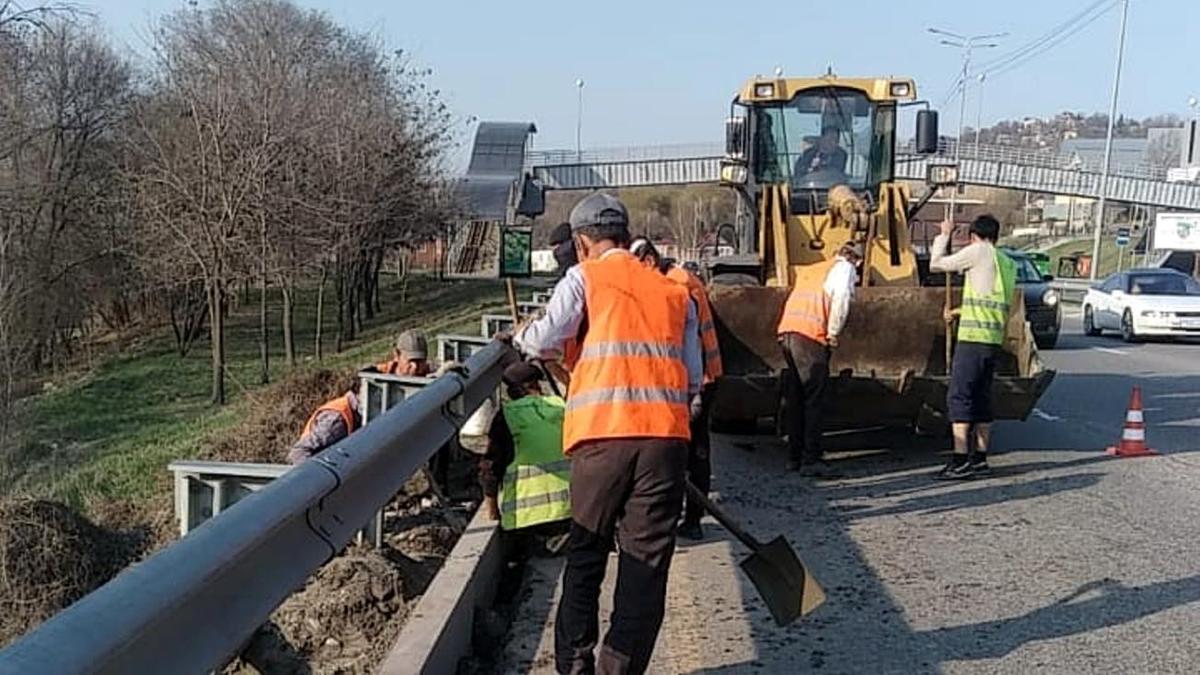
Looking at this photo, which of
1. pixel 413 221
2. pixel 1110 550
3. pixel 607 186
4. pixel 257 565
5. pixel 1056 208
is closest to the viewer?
pixel 257 565

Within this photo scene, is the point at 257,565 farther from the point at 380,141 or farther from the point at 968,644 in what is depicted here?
the point at 380,141

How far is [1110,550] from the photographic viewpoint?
280 inches

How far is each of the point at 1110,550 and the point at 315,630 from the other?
4.32 metres

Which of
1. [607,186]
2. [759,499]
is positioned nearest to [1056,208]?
[607,186]

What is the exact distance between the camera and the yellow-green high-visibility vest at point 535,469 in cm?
591

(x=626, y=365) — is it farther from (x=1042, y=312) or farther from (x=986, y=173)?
(x=986, y=173)

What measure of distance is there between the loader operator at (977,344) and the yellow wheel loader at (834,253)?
17.1 inches

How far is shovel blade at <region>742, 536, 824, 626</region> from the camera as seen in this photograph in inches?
214

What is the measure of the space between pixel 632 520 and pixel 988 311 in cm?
550

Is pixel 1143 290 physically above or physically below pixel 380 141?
below

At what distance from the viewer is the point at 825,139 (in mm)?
12820

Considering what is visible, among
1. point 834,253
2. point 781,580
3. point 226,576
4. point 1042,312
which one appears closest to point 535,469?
point 781,580

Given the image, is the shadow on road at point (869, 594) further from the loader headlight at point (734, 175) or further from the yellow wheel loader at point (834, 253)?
the loader headlight at point (734, 175)

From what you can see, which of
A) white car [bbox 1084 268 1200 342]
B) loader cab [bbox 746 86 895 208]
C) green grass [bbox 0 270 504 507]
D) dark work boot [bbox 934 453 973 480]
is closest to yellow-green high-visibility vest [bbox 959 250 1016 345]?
dark work boot [bbox 934 453 973 480]
